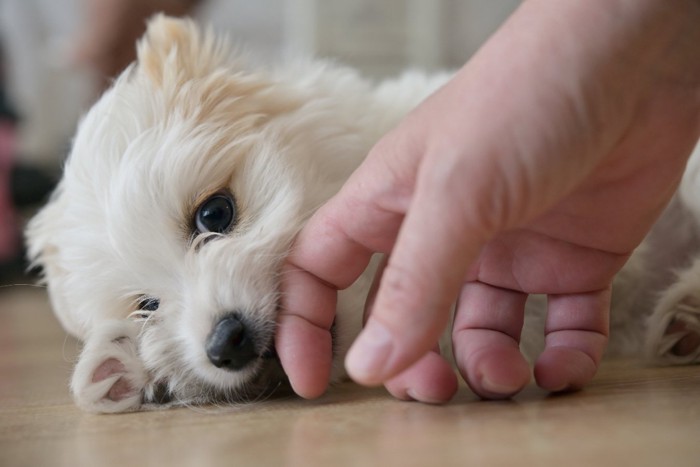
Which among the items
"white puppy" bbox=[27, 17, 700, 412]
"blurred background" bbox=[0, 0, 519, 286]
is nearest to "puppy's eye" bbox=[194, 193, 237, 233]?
"white puppy" bbox=[27, 17, 700, 412]

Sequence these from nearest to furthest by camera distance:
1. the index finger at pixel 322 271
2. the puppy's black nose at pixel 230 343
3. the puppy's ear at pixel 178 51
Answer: the index finger at pixel 322 271 → the puppy's black nose at pixel 230 343 → the puppy's ear at pixel 178 51

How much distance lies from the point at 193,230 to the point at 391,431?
0.66m

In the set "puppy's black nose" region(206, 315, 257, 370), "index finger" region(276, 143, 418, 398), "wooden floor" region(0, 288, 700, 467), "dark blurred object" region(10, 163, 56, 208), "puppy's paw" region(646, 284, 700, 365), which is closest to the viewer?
"wooden floor" region(0, 288, 700, 467)

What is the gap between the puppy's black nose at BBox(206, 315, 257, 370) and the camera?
1414 mm

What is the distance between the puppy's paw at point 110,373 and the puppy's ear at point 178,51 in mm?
567

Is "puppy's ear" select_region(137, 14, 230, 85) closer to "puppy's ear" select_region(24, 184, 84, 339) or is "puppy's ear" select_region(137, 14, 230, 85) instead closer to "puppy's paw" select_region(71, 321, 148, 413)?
"puppy's ear" select_region(24, 184, 84, 339)

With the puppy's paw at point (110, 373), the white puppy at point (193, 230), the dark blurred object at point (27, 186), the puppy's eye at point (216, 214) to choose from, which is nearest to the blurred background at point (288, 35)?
the dark blurred object at point (27, 186)

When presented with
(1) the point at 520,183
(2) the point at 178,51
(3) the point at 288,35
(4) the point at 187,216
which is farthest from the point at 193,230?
(3) the point at 288,35

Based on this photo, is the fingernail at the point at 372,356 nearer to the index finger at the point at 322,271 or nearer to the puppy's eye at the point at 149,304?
the index finger at the point at 322,271

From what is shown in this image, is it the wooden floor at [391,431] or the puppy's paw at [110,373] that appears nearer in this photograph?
the wooden floor at [391,431]

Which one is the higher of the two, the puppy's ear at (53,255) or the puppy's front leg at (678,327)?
the puppy's front leg at (678,327)

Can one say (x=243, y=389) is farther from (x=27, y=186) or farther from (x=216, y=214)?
(x=27, y=186)

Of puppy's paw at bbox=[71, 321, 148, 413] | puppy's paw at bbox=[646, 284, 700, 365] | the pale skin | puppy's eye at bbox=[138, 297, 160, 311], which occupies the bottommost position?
puppy's paw at bbox=[71, 321, 148, 413]

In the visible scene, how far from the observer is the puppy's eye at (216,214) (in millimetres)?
1590
